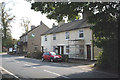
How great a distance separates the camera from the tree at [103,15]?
1202 cm

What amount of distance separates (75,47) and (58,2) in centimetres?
1608

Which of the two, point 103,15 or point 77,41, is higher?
point 103,15

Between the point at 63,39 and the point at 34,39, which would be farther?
the point at 34,39

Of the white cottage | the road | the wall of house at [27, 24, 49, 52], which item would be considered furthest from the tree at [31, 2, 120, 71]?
the wall of house at [27, 24, 49, 52]

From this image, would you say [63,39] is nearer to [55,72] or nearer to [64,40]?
[64,40]

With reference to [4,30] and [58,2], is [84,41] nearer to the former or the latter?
[4,30]

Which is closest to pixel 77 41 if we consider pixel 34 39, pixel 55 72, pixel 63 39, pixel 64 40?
pixel 64 40

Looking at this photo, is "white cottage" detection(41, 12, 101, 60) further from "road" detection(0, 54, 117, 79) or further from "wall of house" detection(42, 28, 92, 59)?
"road" detection(0, 54, 117, 79)

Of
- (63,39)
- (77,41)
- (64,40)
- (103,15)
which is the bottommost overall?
(77,41)

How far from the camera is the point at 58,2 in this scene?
1216 centimetres

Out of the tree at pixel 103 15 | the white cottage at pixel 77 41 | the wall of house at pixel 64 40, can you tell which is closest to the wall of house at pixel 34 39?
Result: the wall of house at pixel 64 40

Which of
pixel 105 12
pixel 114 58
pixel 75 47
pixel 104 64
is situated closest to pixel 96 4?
pixel 105 12

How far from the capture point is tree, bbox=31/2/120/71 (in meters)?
12.0

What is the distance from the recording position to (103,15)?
12.2 metres
